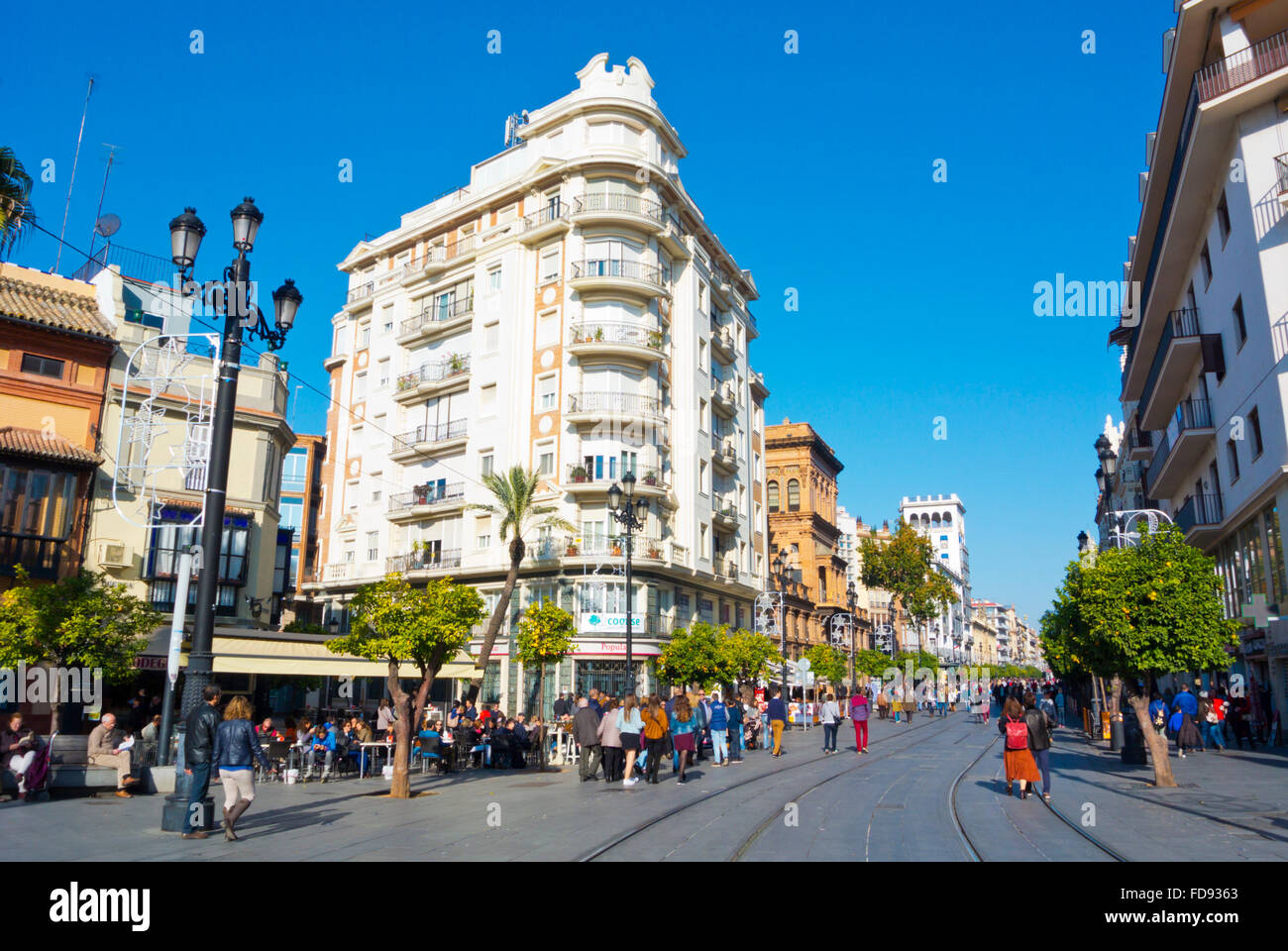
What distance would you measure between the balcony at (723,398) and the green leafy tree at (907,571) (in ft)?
92.2

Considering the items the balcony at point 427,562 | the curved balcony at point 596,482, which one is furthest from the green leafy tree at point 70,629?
the balcony at point 427,562

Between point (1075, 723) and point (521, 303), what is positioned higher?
point (521, 303)

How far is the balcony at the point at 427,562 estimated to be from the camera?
132 feet

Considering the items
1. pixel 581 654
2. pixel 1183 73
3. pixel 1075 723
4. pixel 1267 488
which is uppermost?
pixel 1183 73

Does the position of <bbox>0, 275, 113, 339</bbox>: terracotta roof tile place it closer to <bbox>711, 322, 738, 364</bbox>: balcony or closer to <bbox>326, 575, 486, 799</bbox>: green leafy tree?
<bbox>326, 575, 486, 799</bbox>: green leafy tree

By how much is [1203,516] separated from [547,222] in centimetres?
2752

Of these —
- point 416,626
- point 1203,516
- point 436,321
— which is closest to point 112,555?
point 416,626

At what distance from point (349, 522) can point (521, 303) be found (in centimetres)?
1455

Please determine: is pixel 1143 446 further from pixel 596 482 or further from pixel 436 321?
pixel 436 321

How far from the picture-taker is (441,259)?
145 ft

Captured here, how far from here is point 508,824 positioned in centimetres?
1102

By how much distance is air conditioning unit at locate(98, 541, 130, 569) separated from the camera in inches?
1037
